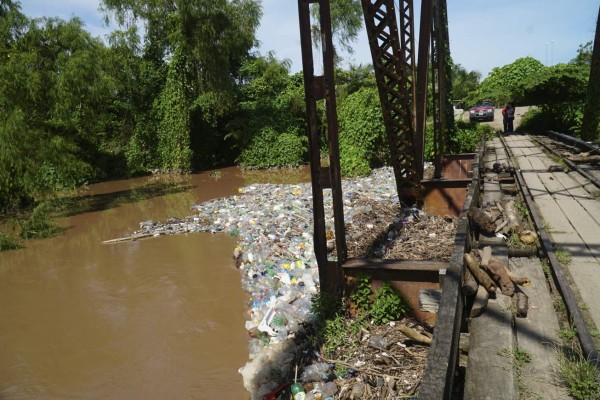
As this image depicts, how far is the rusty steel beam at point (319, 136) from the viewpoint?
336 cm

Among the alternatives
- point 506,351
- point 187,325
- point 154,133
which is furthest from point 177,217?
point 154,133

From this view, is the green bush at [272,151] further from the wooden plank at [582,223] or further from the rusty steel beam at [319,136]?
the rusty steel beam at [319,136]

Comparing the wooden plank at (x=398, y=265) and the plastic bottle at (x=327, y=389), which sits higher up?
the wooden plank at (x=398, y=265)

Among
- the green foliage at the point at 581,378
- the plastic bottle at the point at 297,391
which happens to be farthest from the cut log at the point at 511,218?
the plastic bottle at the point at 297,391

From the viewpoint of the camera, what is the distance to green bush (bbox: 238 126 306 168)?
70.1 ft

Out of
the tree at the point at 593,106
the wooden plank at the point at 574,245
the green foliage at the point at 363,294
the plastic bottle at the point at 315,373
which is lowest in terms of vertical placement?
the plastic bottle at the point at 315,373

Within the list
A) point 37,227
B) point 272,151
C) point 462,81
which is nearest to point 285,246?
point 37,227

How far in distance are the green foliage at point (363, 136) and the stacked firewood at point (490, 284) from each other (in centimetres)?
1114

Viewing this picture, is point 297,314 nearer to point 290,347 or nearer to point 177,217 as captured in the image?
point 290,347

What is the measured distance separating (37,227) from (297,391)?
32.5 feet

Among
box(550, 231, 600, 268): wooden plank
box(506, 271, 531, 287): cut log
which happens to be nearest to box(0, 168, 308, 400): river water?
box(506, 271, 531, 287): cut log

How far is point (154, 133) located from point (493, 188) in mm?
19050

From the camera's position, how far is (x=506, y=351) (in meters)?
2.28

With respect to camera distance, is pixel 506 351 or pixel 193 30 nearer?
pixel 506 351
